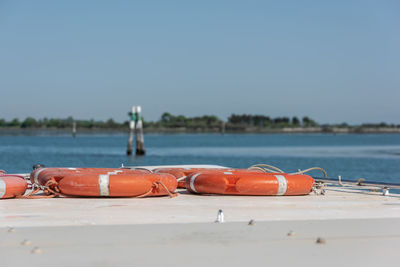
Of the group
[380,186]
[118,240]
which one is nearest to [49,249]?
[118,240]

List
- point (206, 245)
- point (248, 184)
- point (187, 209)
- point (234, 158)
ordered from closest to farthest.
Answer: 1. point (206, 245)
2. point (187, 209)
3. point (248, 184)
4. point (234, 158)

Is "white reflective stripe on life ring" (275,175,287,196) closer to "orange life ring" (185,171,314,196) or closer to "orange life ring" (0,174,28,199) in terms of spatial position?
"orange life ring" (185,171,314,196)

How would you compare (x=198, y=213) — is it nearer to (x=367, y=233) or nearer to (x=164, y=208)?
(x=164, y=208)

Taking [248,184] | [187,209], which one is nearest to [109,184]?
[187,209]

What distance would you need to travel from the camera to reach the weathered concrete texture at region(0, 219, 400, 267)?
4.48 meters

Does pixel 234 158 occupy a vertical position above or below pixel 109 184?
below

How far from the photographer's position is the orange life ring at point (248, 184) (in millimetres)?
8492

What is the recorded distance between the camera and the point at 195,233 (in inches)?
215

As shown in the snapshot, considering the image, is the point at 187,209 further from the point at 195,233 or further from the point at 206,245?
the point at 206,245

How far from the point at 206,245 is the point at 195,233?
0.50 metres

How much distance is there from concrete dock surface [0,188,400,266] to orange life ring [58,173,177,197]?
0.20 meters

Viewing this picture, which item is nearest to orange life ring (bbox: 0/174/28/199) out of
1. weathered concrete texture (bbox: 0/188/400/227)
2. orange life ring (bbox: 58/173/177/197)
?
weathered concrete texture (bbox: 0/188/400/227)

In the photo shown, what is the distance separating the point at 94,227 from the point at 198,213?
1.56 m

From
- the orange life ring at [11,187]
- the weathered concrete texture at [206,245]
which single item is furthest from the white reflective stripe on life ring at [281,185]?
the orange life ring at [11,187]
